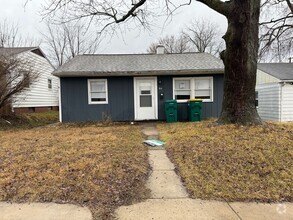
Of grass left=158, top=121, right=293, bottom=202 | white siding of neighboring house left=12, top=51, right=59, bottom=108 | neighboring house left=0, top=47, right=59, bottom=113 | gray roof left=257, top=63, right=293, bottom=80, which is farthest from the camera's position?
white siding of neighboring house left=12, top=51, right=59, bottom=108

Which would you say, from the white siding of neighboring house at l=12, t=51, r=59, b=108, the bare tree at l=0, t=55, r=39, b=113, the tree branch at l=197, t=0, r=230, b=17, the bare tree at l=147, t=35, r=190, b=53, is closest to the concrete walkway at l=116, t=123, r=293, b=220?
the tree branch at l=197, t=0, r=230, b=17

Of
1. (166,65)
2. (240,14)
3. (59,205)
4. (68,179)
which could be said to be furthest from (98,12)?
(59,205)

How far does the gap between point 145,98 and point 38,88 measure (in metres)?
10.5

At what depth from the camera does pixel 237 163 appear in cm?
456

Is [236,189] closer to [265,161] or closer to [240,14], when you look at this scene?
[265,161]

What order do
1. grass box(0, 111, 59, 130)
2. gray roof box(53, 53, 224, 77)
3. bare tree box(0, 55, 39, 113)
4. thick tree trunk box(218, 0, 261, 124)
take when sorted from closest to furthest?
thick tree trunk box(218, 0, 261, 124) < bare tree box(0, 55, 39, 113) < gray roof box(53, 53, 224, 77) < grass box(0, 111, 59, 130)

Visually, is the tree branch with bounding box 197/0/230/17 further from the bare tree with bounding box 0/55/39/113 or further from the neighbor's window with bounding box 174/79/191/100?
the bare tree with bounding box 0/55/39/113

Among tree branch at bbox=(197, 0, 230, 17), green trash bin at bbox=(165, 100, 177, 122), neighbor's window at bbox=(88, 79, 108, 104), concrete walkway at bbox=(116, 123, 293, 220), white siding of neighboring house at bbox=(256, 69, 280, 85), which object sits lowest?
concrete walkway at bbox=(116, 123, 293, 220)

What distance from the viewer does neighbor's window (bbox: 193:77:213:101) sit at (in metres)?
11.9

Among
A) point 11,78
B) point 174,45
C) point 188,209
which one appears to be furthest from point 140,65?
point 174,45

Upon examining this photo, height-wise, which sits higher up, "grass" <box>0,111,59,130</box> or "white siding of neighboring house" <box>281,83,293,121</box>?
"white siding of neighboring house" <box>281,83,293,121</box>

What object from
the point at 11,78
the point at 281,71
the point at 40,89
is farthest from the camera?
the point at 40,89

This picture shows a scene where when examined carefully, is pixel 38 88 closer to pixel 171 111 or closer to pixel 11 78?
pixel 11 78

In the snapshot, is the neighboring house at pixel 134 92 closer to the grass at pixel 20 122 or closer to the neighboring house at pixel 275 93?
the grass at pixel 20 122
